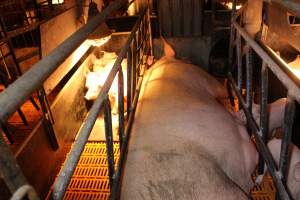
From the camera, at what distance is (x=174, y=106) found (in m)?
2.61

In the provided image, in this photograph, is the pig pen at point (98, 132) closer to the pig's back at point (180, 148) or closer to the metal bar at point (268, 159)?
the pig's back at point (180, 148)

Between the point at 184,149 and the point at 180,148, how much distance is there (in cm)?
3

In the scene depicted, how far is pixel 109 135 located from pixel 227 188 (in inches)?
34.7

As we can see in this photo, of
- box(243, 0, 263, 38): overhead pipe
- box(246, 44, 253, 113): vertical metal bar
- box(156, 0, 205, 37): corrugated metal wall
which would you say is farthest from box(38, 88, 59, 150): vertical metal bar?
box(156, 0, 205, 37): corrugated metal wall

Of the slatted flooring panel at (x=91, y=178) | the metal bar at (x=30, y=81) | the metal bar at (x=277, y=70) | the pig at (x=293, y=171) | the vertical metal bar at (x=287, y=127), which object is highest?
the metal bar at (x=30, y=81)

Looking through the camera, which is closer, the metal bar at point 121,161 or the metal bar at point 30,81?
the metal bar at point 30,81

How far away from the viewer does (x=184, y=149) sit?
212 cm

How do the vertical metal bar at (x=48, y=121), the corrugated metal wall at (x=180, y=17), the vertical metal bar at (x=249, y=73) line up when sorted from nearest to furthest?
the vertical metal bar at (x=249, y=73) → the vertical metal bar at (x=48, y=121) → the corrugated metal wall at (x=180, y=17)

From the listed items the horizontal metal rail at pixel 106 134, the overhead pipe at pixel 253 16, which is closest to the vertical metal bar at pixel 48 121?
the horizontal metal rail at pixel 106 134

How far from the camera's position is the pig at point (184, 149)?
6.21 ft

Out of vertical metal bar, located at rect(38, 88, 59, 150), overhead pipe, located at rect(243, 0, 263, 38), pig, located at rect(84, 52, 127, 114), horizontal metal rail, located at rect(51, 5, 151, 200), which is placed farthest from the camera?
pig, located at rect(84, 52, 127, 114)

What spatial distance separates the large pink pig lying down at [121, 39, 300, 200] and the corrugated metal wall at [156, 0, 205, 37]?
225 centimetres

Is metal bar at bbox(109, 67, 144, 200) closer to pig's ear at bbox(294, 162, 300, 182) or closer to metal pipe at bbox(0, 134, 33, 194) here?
metal pipe at bbox(0, 134, 33, 194)

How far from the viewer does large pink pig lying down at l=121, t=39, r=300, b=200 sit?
189 cm
